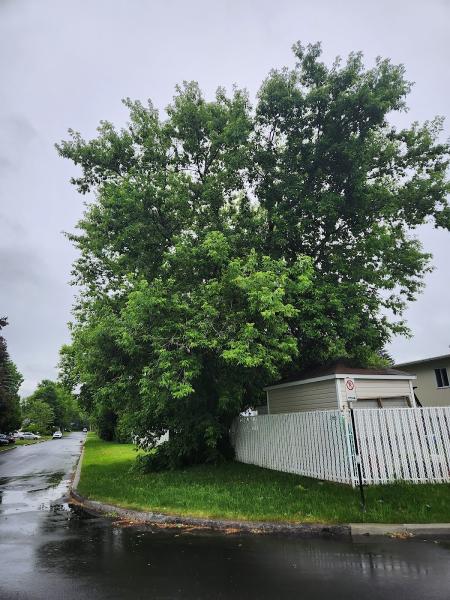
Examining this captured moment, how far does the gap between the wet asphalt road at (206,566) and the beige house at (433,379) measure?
72.2 feet

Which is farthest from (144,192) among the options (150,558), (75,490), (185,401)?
(150,558)

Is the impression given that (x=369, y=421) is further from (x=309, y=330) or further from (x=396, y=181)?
(x=396, y=181)

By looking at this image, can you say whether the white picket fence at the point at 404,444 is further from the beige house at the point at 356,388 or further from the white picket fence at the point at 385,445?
the beige house at the point at 356,388

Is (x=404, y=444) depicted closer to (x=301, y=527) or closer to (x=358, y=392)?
(x=358, y=392)

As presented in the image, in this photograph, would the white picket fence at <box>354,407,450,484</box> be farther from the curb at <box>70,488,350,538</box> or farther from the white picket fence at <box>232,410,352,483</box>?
the curb at <box>70,488,350,538</box>

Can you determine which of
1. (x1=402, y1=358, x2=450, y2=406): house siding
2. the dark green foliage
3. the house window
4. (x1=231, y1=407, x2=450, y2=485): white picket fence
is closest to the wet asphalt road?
(x1=231, y1=407, x2=450, y2=485): white picket fence

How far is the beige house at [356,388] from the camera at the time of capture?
13.2 meters

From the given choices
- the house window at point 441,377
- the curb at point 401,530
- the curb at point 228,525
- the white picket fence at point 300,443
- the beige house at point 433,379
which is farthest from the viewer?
the house window at point 441,377

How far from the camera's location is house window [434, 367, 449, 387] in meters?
26.9

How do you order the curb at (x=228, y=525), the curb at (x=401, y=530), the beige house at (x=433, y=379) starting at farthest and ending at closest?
the beige house at (x=433, y=379) → the curb at (x=228, y=525) → the curb at (x=401, y=530)

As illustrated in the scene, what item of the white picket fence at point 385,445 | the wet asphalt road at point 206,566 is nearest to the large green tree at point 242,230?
the white picket fence at point 385,445

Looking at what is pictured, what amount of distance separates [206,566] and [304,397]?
9.30 m

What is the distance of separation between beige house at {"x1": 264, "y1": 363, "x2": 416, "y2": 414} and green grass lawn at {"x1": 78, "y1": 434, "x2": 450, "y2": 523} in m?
2.64

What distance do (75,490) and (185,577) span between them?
880cm
